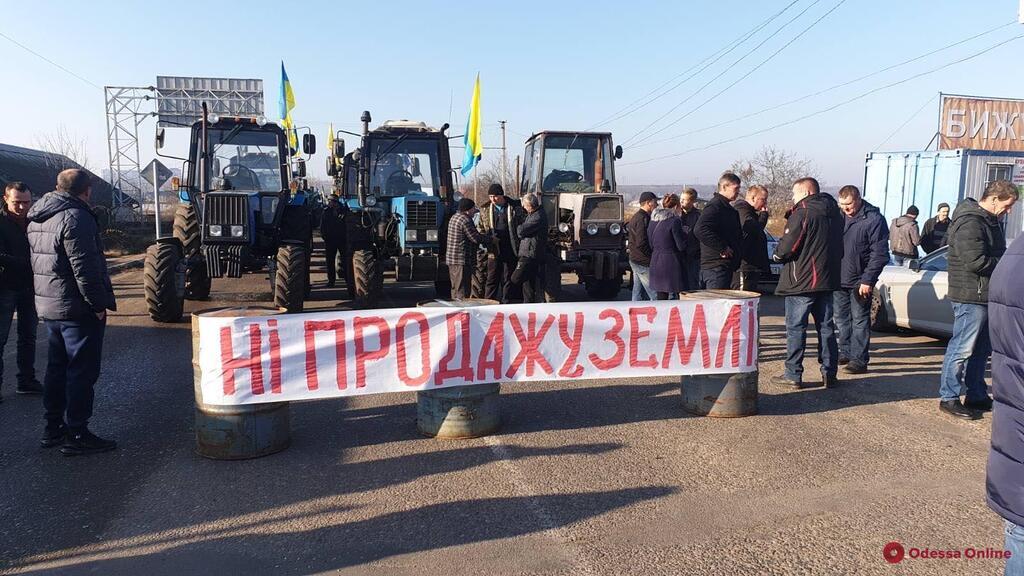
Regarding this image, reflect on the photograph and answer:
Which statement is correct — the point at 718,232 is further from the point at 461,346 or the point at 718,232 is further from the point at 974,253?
the point at 461,346

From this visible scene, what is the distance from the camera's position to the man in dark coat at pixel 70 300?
15.5ft

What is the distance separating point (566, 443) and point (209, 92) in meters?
32.5

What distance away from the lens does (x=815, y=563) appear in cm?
344

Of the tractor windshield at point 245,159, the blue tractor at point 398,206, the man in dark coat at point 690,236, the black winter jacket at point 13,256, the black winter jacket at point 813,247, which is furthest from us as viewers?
the tractor windshield at point 245,159

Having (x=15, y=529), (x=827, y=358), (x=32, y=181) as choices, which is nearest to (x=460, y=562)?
(x=15, y=529)

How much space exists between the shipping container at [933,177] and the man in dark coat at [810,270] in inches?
524

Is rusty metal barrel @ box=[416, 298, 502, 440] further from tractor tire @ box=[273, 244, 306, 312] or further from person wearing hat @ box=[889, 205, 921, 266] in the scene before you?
person wearing hat @ box=[889, 205, 921, 266]

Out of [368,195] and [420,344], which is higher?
[368,195]

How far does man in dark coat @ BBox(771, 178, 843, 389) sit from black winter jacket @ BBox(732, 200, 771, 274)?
4.18ft

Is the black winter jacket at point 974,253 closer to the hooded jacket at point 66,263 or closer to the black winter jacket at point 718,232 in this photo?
the black winter jacket at point 718,232

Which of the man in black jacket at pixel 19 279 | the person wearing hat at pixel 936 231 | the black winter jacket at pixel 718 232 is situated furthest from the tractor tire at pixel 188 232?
the person wearing hat at pixel 936 231

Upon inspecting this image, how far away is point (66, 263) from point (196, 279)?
6527mm

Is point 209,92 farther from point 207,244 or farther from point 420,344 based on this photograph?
point 420,344

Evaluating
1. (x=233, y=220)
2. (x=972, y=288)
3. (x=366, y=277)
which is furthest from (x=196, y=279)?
(x=972, y=288)
